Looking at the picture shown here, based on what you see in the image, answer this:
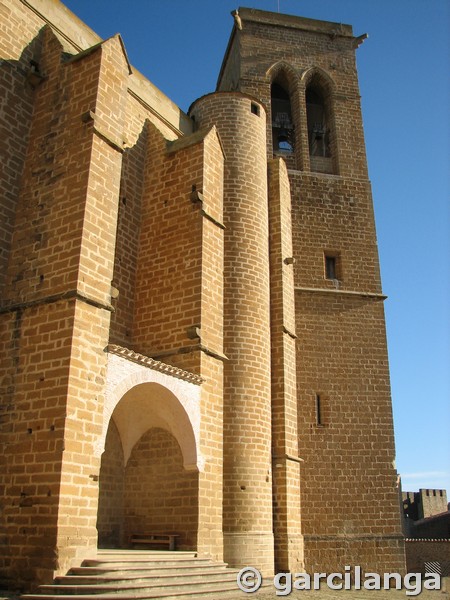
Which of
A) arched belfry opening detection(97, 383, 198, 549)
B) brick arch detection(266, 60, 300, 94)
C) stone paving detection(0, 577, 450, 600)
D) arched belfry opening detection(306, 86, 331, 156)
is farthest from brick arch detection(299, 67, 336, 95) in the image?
stone paving detection(0, 577, 450, 600)

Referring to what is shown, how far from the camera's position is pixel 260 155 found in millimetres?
13977

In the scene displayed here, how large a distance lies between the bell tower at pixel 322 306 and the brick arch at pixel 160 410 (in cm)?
307

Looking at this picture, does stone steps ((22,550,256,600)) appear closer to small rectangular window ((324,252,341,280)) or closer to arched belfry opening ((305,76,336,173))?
small rectangular window ((324,252,341,280))

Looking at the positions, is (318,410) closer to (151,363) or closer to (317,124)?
(151,363)

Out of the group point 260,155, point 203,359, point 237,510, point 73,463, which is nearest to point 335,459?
point 237,510

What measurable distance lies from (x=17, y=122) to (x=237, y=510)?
24.8 ft

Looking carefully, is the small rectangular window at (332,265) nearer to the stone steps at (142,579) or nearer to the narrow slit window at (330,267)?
the narrow slit window at (330,267)

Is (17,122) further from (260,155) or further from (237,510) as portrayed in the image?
(237,510)

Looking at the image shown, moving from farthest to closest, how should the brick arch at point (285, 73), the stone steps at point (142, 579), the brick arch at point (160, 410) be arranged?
the brick arch at point (285, 73) → the brick arch at point (160, 410) → the stone steps at point (142, 579)

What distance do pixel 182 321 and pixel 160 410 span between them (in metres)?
1.72

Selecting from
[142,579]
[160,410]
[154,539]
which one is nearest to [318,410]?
[160,410]

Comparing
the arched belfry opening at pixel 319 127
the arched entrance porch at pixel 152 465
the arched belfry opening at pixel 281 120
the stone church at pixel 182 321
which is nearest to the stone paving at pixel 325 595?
the stone church at pixel 182 321

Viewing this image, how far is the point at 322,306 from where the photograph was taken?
15.1 meters

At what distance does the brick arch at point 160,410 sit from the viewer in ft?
29.8
